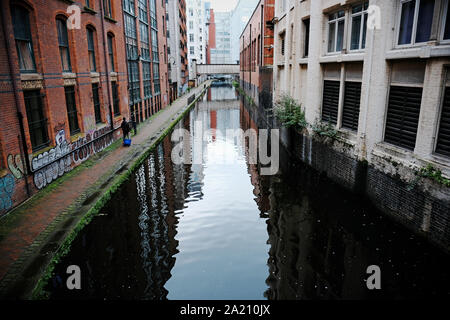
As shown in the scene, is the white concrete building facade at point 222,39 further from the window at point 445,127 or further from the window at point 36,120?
the window at point 445,127

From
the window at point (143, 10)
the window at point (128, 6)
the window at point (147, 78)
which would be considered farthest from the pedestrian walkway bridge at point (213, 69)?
the window at point (128, 6)

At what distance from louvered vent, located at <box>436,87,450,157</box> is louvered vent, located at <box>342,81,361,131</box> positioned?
12.7 ft

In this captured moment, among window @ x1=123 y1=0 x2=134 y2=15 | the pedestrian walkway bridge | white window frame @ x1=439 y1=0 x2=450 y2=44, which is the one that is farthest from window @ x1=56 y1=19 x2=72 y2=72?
the pedestrian walkway bridge

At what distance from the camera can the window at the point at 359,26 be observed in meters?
10.8

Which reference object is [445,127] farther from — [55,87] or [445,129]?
[55,87]

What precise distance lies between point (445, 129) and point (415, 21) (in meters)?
3.15

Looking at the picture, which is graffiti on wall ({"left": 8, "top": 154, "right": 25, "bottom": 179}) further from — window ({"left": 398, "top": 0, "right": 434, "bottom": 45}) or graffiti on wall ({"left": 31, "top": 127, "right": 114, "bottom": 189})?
window ({"left": 398, "top": 0, "right": 434, "bottom": 45})

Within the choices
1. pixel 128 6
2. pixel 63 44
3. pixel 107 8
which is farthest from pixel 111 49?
pixel 128 6

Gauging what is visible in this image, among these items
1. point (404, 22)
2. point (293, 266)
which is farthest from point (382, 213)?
point (404, 22)

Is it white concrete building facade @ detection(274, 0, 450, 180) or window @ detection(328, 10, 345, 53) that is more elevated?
window @ detection(328, 10, 345, 53)

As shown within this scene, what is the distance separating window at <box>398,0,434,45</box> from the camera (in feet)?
26.0

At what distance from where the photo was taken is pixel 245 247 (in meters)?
7.88

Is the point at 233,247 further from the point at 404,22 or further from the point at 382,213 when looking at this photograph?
the point at 404,22

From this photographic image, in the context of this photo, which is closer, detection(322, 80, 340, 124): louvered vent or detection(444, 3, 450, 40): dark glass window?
detection(444, 3, 450, 40): dark glass window
